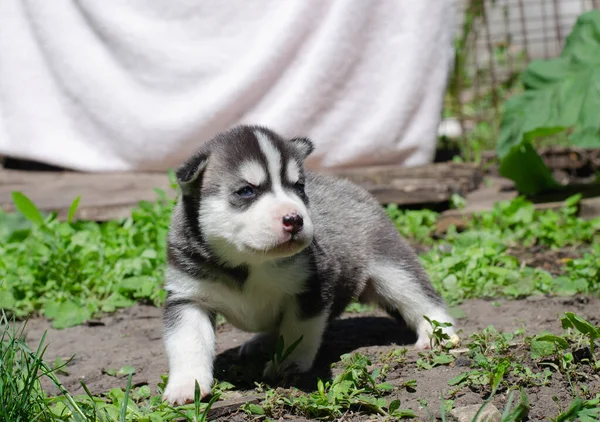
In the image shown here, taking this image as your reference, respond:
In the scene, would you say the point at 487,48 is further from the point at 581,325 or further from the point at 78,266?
the point at 581,325

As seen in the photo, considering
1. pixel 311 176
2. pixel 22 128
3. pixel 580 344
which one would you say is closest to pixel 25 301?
pixel 311 176

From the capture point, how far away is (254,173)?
3910mm

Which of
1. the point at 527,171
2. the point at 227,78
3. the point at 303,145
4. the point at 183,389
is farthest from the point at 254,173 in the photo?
the point at 527,171

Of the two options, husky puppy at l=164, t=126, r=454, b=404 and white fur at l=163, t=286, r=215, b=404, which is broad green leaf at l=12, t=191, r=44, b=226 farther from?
white fur at l=163, t=286, r=215, b=404

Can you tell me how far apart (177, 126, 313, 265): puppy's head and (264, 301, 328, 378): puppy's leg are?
1.33 feet

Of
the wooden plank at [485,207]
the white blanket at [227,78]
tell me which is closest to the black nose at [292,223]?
the wooden plank at [485,207]

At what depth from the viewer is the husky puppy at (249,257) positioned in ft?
12.5

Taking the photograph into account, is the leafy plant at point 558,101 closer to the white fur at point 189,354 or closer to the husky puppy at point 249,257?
the husky puppy at point 249,257

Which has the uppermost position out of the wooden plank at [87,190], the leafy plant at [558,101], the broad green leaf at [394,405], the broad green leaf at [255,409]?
the leafy plant at [558,101]

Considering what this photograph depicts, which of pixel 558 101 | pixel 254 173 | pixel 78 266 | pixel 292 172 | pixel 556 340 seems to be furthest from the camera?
pixel 558 101

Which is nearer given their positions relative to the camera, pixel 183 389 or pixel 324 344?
pixel 183 389

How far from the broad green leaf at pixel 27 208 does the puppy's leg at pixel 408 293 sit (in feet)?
9.66

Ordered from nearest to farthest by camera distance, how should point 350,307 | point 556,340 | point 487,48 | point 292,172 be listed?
point 556,340, point 292,172, point 350,307, point 487,48

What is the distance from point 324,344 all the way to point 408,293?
555mm
